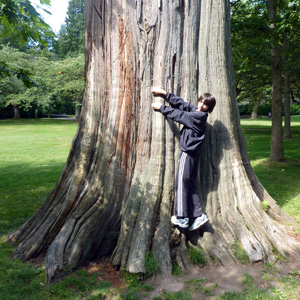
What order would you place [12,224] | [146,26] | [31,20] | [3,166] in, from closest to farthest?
1. [146,26]
2. [12,224]
3. [31,20]
4. [3,166]

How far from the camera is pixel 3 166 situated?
43.1 ft

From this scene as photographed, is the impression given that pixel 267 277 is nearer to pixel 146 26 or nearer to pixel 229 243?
pixel 229 243

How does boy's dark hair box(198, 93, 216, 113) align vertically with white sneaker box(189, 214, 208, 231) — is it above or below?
above

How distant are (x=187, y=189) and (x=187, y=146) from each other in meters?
0.57

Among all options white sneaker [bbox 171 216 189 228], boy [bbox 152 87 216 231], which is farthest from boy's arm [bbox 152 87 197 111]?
white sneaker [bbox 171 216 189 228]

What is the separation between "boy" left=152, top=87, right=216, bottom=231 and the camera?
171 inches

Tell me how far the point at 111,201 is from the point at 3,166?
9.93 meters

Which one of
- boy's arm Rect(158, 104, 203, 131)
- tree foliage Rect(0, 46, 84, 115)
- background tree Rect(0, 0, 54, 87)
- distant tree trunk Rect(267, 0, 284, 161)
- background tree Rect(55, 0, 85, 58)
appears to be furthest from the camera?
background tree Rect(55, 0, 85, 58)

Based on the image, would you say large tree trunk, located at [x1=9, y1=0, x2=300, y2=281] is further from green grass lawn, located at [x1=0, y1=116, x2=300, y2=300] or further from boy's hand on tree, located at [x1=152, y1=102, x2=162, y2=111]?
green grass lawn, located at [x1=0, y1=116, x2=300, y2=300]

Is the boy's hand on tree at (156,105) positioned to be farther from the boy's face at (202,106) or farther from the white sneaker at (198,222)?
the white sneaker at (198,222)

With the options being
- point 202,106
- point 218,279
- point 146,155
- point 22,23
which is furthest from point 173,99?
point 22,23

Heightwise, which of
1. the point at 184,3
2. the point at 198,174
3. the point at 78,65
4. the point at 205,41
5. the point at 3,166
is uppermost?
Result: the point at 78,65

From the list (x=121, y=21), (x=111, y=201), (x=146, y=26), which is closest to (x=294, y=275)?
(x=111, y=201)

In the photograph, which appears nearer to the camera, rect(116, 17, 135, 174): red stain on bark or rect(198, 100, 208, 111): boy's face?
rect(198, 100, 208, 111): boy's face
